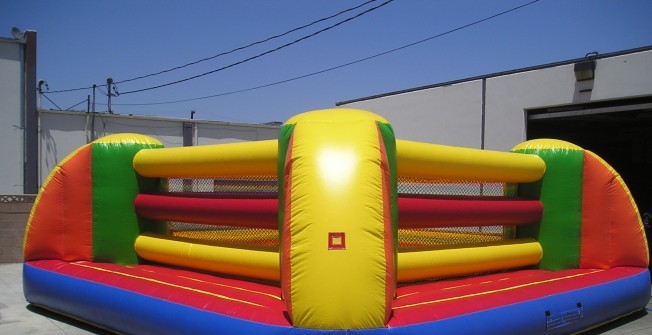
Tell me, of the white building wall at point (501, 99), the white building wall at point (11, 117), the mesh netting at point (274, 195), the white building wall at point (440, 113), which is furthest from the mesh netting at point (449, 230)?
the white building wall at point (11, 117)

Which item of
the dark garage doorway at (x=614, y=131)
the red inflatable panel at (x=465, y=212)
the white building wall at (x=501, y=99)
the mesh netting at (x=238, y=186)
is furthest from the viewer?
the dark garage doorway at (x=614, y=131)

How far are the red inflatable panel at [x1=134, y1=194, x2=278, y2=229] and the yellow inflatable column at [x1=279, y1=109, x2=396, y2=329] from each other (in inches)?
29.2

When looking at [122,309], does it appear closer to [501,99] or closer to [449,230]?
[449,230]

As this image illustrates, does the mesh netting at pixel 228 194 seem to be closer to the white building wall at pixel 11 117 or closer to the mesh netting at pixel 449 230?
the mesh netting at pixel 449 230

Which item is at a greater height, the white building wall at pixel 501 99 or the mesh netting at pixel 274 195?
the white building wall at pixel 501 99

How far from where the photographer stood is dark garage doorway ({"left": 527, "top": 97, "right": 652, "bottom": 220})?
25.7 ft

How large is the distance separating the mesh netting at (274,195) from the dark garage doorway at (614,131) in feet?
10.2

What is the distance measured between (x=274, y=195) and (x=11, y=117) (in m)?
8.60

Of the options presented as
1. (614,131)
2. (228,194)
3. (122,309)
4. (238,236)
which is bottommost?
(122,309)

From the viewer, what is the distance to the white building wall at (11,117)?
34.2 ft

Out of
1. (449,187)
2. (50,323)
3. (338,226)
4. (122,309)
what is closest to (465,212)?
(449,187)

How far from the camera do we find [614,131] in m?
10.9

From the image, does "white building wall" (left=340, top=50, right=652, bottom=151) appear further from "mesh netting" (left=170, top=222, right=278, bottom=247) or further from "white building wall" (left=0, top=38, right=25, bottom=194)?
"white building wall" (left=0, top=38, right=25, bottom=194)

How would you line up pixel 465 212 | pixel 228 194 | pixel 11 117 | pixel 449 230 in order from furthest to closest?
pixel 11 117
pixel 449 230
pixel 228 194
pixel 465 212
